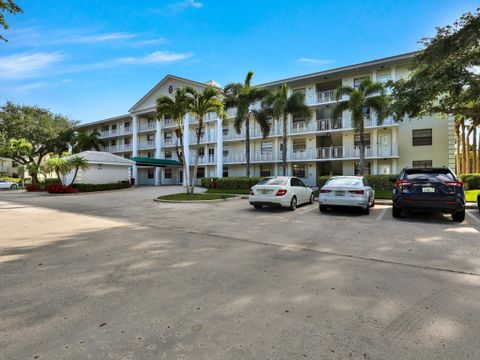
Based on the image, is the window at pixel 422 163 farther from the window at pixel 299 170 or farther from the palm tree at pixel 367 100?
the window at pixel 299 170

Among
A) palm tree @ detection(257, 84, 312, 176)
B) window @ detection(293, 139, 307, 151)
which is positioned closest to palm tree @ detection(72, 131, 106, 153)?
palm tree @ detection(257, 84, 312, 176)

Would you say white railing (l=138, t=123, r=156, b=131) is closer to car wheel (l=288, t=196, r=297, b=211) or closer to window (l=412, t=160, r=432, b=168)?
car wheel (l=288, t=196, r=297, b=211)

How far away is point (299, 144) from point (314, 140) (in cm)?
170

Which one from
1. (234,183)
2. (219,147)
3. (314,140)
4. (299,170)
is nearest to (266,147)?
(299,170)

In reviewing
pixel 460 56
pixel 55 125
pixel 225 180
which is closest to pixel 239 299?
pixel 460 56

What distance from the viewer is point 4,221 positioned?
9.23m

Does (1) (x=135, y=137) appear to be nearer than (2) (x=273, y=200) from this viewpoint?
No

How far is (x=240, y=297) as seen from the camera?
3.33 meters

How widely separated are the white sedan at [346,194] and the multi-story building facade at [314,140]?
39.3ft

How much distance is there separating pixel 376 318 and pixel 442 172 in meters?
7.66

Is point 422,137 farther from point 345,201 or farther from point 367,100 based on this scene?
point 345,201

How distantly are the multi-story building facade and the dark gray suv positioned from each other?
13332 millimetres

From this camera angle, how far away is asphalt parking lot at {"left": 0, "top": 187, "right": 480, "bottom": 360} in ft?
7.75

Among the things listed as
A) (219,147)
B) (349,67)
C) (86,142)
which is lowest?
(219,147)
